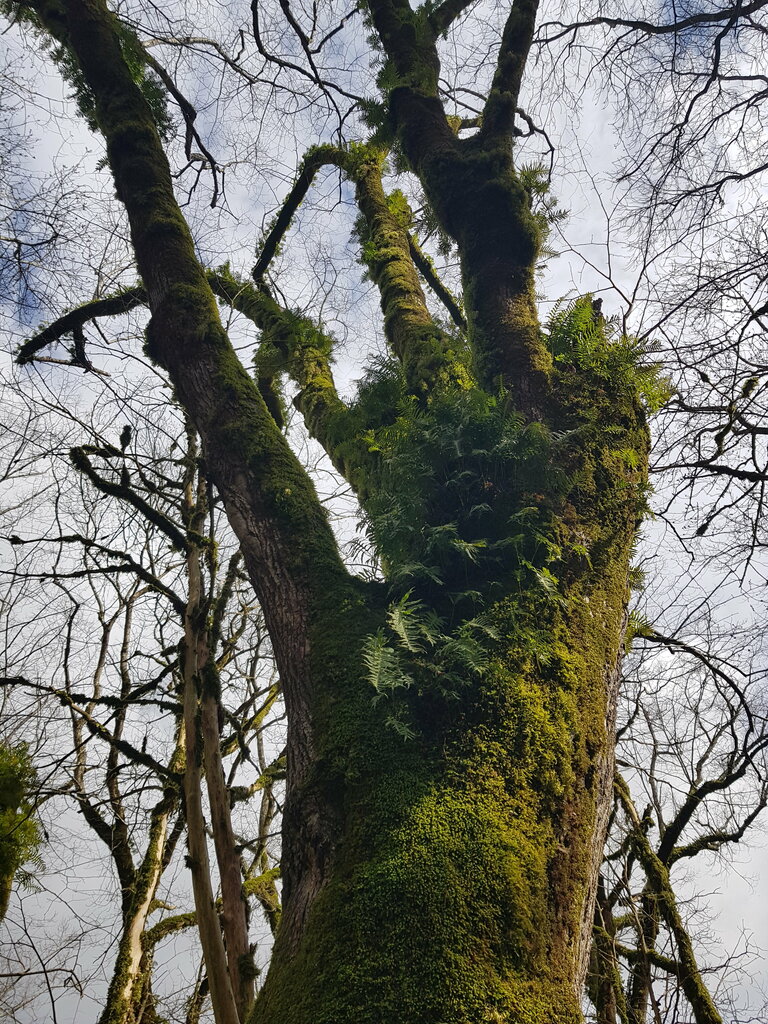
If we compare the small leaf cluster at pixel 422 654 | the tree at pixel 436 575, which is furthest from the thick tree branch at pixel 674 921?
the small leaf cluster at pixel 422 654

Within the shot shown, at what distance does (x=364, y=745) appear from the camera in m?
2.33

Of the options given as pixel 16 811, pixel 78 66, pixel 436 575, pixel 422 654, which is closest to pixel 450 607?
pixel 436 575

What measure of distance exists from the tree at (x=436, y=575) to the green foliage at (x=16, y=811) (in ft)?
7.64

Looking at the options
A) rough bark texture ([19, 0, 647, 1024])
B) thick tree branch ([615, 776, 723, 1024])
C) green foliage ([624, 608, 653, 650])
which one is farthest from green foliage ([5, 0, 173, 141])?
thick tree branch ([615, 776, 723, 1024])

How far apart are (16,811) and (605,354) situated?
5.54 meters

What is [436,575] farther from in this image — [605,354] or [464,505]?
[605,354]

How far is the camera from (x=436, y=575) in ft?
9.71

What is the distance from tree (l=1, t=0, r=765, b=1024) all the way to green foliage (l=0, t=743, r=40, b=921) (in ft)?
7.64

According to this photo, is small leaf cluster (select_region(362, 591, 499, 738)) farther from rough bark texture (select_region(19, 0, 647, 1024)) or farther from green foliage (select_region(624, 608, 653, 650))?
green foliage (select_region(624, 608, 653, 650))

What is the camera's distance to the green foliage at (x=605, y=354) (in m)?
3.58

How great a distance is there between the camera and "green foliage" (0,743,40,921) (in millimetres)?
4805

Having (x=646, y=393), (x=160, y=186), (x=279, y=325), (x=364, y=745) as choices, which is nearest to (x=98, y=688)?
(x=279, y=325)

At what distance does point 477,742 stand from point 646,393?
2.40 metres

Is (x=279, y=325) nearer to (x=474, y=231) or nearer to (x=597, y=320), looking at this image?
(x=474, y=231)
